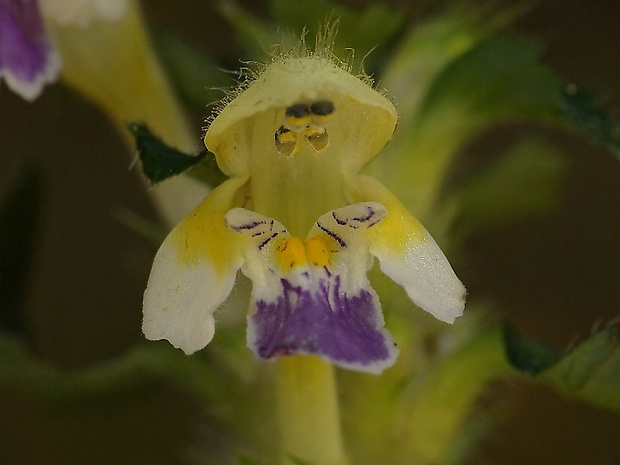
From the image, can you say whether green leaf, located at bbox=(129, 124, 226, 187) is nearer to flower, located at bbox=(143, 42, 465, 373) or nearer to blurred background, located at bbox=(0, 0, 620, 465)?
flower, located at bbox=(143, 42, 465, 373)

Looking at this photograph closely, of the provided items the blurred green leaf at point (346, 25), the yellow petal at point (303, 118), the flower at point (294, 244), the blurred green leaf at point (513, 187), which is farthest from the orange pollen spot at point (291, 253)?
the blurred green leaf at point (513, 187)

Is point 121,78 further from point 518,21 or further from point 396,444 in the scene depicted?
point 518,21

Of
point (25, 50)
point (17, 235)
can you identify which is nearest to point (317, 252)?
point (25, 50)

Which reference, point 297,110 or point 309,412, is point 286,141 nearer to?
point 297,110

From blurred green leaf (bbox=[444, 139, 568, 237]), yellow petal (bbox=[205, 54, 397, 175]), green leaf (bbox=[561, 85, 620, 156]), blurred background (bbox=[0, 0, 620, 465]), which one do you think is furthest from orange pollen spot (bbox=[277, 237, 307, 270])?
blurred background (bbox=[0, 0, 620, 465])

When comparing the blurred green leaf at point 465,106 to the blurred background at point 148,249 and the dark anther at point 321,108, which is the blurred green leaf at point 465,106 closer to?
the dark anther at point 321,108

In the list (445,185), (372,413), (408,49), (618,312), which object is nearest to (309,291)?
(372,413)
